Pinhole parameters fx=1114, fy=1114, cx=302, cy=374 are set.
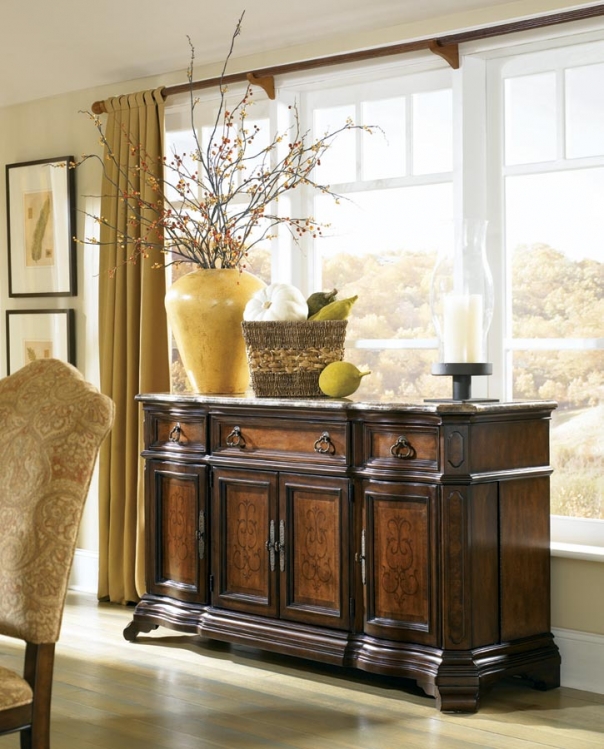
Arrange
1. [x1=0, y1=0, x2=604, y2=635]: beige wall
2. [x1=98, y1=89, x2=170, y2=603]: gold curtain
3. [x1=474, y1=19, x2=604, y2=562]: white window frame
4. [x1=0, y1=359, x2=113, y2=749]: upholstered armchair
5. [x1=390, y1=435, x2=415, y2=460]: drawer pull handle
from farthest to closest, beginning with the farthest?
[x1=98, y1=89, x2=170, y2=603]: gold curtain
[x1=0, y1=0, x2=604, y2=635]: beige wall
[x1=474, y1=19, x2=604, y2=562]: white window frame
[x1=390, y1=435, x2=415, y2=460]: drawer pull handle
[x1=0, y1=359, x2=113, y2=749]: upholstered armchair

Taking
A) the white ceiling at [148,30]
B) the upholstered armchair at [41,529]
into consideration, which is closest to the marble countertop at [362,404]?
the white ceiling at [148,30]

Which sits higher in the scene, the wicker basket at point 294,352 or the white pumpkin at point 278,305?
the white pumpkin at point 278,305

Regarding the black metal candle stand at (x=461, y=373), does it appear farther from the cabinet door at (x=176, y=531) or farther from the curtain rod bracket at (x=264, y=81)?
the curtain rod bracket at (x=264, y=81)

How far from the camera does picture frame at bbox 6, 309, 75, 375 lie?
511cm

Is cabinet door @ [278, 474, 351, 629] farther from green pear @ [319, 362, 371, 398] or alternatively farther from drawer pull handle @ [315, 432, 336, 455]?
green pear @ [319, 362, 371, 398]

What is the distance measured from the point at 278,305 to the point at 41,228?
185 cm

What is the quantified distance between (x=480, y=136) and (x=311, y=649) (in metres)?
1.86

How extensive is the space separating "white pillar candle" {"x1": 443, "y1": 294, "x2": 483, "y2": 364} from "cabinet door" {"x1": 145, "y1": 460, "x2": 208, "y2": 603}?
1055mm

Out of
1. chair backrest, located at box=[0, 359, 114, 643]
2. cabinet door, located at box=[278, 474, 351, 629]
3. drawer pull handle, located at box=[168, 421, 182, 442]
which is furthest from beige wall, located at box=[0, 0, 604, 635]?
chair backrest, located at box=[0, 359, 114, 643]

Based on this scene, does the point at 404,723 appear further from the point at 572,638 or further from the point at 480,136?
the point at 480,136

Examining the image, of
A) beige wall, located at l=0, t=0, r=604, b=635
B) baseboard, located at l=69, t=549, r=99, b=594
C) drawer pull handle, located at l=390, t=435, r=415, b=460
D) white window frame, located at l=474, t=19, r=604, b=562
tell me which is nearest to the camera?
drawer pull handle, located at l=390, t=435, r=415, b=460

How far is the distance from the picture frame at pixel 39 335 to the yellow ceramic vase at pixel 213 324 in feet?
3.67

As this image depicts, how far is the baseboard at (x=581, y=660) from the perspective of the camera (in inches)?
140

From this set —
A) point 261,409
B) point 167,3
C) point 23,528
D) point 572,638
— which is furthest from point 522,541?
point 167,3
